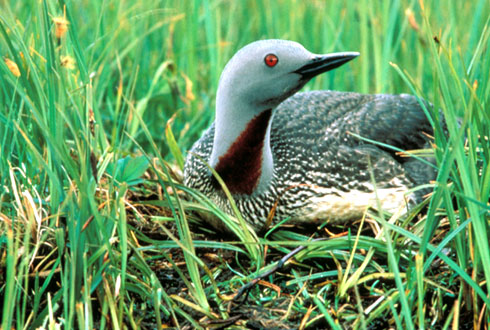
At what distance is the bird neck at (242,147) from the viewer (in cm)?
302

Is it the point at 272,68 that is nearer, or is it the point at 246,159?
the point at 272,68

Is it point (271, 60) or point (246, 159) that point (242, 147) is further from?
point (271, 60)

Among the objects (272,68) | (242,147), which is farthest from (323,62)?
(242,147)

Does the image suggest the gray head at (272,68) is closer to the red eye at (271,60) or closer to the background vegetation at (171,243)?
the red eye at (271,60)

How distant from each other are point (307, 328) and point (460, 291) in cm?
50

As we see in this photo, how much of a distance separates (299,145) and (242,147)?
41 cm

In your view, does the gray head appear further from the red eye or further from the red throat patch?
the red throat patch

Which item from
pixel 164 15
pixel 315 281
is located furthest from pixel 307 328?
pixel 164 15

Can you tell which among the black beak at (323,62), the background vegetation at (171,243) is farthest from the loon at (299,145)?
the background vegetation at (171,243)

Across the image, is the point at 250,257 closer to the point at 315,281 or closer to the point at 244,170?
the point at 315,281

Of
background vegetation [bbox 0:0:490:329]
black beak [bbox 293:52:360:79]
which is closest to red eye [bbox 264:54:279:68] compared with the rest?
black beak [bbox 293:52:360:79]

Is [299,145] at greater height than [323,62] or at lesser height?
lesser

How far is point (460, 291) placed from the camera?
2.20 metres

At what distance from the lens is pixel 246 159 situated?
3072mm
